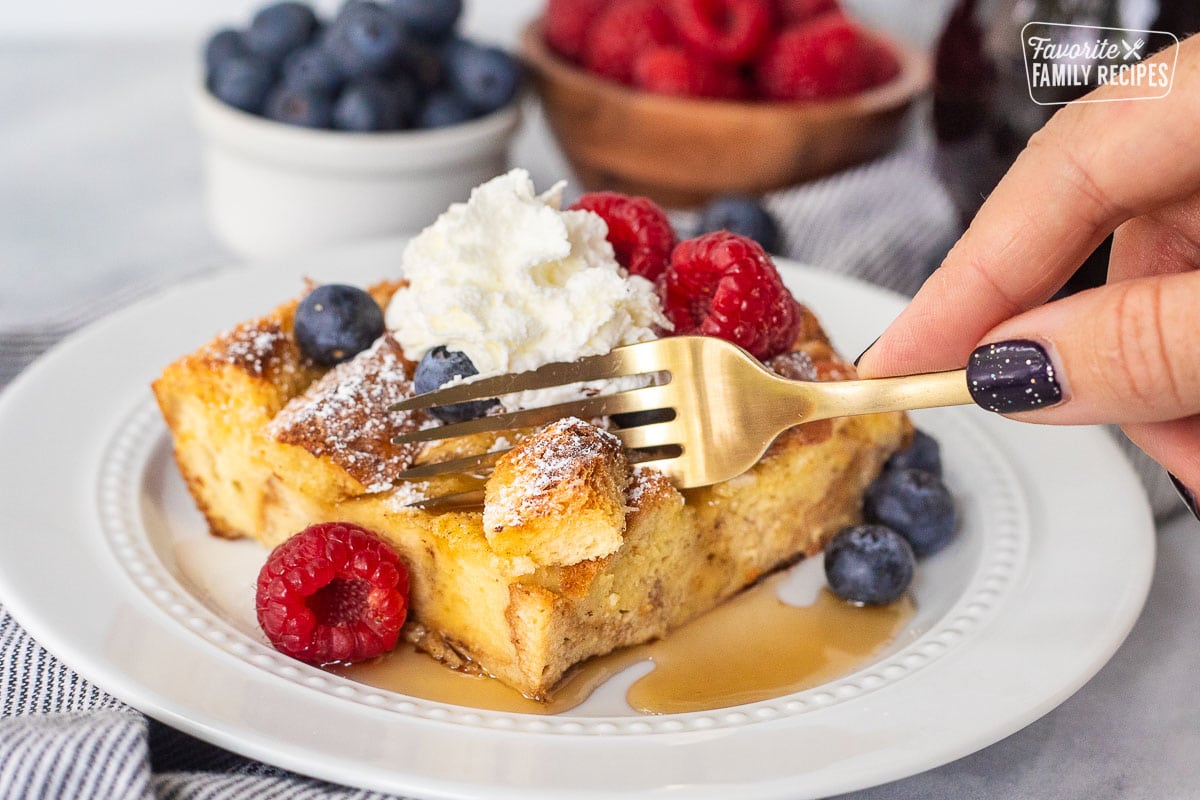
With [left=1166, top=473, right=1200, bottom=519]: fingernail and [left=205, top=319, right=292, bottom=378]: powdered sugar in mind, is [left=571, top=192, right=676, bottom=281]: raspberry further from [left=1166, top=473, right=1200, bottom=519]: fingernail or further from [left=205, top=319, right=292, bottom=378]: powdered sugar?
[left=1166, top=473, right=1200, bottom=519]: fingernail

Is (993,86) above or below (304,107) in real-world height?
above

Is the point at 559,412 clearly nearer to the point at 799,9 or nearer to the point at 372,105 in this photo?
the point at 372,105

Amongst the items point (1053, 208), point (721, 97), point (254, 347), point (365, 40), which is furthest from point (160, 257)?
point (1053, 208)

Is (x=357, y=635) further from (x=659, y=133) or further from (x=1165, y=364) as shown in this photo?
(x=659, y=133)

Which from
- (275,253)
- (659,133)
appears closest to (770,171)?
(659,133)

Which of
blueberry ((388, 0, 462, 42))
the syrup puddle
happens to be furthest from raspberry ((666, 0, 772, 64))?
the syrup puddle
